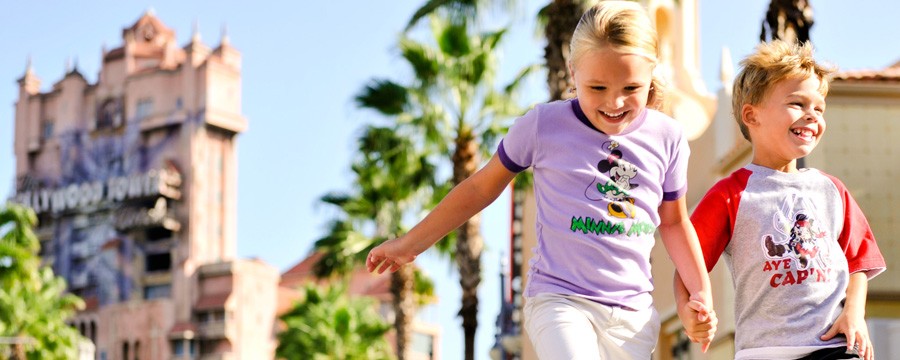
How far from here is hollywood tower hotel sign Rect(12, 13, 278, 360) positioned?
303 feet

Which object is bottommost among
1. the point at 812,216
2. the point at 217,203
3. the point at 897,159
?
the point at 812,216

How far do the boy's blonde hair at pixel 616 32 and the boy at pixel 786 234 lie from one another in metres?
0.53

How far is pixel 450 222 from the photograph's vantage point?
14.5 ft

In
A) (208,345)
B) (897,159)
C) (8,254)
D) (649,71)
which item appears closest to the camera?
(649,71)

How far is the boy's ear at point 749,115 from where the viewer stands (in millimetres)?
4637

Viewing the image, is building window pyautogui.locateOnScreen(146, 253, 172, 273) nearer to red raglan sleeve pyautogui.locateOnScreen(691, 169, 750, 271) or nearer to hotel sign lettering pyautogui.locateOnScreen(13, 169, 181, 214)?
hotel sign lettering pyautogui.locateOnScreen(13, 169, 181, 214)

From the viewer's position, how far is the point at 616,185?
4.25 metres

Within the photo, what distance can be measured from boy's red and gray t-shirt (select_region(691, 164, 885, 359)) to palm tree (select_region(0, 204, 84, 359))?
31.6 m

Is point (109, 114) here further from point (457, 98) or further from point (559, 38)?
point (559, 38)

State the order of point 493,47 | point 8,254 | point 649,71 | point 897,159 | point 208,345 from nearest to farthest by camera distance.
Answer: point 649,71
point 897,159
point 493,47
point 8,254
point 208,345

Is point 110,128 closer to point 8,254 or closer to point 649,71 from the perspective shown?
point 8,254

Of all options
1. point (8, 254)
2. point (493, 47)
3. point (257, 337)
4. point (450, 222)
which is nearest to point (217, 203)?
point (257, 337)

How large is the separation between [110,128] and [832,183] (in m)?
98.6

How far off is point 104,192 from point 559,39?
87049 mm
